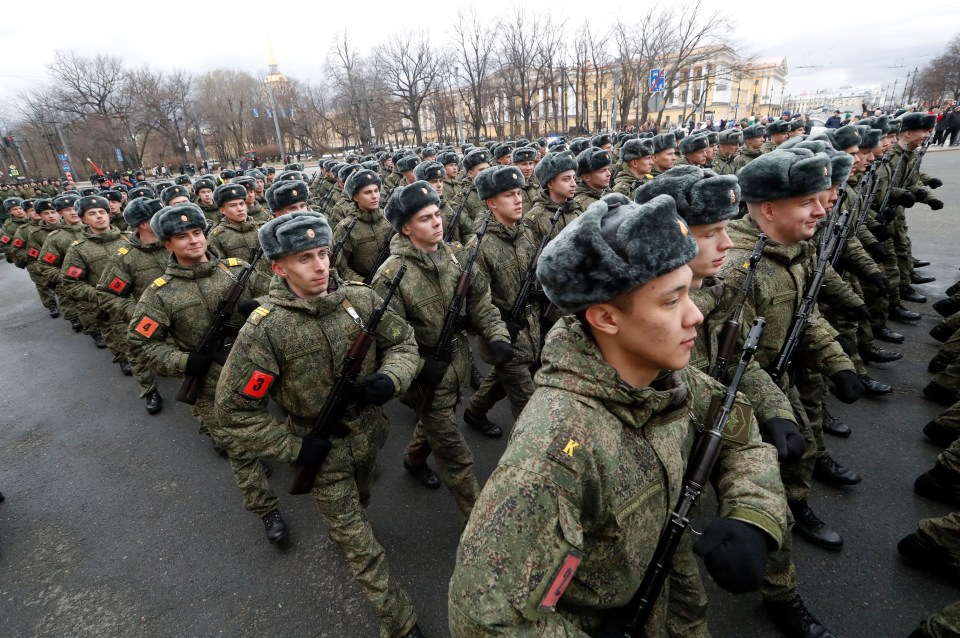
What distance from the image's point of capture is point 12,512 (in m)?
4.50

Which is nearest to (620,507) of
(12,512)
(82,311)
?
(12,512)

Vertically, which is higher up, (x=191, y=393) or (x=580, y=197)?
(x=580, y=197)

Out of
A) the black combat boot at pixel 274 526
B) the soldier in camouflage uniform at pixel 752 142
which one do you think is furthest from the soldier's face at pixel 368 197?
the soldier in camouflage uniform at pixel 752 142

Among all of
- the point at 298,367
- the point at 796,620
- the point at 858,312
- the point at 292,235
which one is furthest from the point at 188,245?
the point at 858,312

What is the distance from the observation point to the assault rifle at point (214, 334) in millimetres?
4094

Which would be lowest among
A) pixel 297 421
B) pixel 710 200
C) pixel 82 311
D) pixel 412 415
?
pixel 412 415

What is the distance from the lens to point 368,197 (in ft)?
21.3

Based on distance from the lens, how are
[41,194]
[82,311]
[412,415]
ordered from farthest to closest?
[41,194], [82,311], [412,415]

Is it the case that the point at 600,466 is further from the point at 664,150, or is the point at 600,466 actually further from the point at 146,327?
the point at 664,150

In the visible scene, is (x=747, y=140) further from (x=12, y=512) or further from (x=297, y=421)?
(x=12, y=512)

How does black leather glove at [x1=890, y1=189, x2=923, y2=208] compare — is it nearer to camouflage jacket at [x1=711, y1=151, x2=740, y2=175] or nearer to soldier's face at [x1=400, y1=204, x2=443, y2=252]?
camouflage jacket at [x1=711, y1=151, x2=740, y2=175]

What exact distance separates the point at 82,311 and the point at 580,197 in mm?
8774

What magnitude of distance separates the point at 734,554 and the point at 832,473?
344 cm

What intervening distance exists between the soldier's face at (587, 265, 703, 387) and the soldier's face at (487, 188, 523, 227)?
347cm
